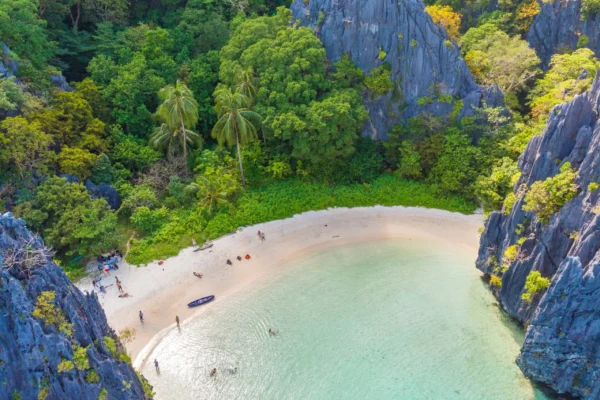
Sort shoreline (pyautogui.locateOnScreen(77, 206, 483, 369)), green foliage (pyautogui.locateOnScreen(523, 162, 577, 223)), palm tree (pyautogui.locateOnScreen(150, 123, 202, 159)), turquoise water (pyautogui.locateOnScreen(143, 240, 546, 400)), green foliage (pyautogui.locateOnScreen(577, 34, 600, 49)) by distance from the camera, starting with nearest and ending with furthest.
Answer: green foliage (pyautogui.locateOnScreen(523, 162, 577, 223)) → turquoise water (pyautogui.locateOnScreen(143, 240, 546, 400)) → shoreline (pyautogui.locateOnScreen(77, 206, 483, 369)) → palm tree (pyautogui.locateOnScreen(150, 123, 202, 159)) → green foliage (pyautogui.locateOnScreen(577, 34, 600, 49))

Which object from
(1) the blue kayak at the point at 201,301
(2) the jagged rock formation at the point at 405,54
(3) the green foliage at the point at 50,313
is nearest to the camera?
(3) the green foliage at the point at 50,313

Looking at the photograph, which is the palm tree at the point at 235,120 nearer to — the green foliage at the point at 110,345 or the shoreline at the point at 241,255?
the shoreline at the point at 241,255

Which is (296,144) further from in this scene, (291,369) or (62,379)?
(62,379)

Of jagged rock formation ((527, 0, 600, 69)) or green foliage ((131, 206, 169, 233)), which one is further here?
jagged rock formation ((527, 0, 600, 69))

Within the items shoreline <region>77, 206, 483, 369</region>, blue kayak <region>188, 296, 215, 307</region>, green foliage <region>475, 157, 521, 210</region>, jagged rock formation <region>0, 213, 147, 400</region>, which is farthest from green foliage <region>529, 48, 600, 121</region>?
jagged rock formation <region>0, 213, 147, 400</region>

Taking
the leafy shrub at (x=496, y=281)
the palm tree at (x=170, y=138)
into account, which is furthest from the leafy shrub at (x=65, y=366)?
the leafy shrub at (x=496, y=281)

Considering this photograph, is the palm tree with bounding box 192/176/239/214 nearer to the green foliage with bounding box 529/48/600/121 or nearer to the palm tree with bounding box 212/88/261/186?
the palm tree with bounding box 212/88/261/186

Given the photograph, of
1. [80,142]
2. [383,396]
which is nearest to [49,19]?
[80,142]
